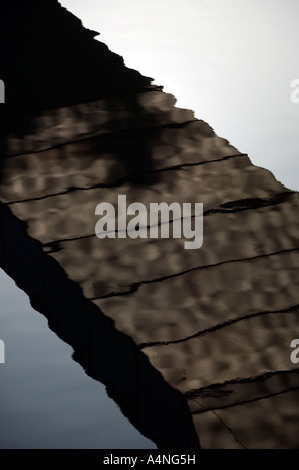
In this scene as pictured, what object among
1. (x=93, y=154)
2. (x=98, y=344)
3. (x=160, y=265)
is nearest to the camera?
(x=98, y=344)

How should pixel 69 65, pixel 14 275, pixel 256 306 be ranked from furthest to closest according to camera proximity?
pixel 69 65 → pixel 14 275 → pixel 256 306

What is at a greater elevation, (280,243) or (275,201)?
(275,201)

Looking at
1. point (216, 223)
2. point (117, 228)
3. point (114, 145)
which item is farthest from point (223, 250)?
point (114, 145)

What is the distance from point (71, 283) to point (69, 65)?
1.21m

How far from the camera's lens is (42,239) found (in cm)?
184

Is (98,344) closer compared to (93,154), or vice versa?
(98,344)

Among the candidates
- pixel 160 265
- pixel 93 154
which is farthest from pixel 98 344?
pixel 93 154

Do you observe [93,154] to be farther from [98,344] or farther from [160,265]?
[98,344]

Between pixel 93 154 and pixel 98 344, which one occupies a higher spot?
pixel 93 154

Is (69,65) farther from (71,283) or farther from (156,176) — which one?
(71,283)

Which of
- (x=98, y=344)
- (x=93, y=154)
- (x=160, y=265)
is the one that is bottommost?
(x=98, y=344)

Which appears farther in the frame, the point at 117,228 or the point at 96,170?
the point at 96,170
